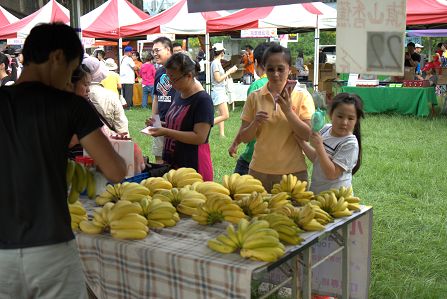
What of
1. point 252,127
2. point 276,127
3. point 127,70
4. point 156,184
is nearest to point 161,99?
point 252,127

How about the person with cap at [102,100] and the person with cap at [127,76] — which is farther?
the person with cap at [127,76]

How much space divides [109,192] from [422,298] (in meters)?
2.34

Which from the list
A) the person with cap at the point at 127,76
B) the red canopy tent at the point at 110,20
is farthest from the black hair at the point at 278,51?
the person with cap at the point at 127,76

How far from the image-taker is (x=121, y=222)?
104 inches

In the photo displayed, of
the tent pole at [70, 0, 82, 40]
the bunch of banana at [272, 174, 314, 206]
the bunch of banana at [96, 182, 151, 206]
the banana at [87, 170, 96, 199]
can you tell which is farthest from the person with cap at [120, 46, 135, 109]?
the banana at [87, 170, 96, 199]

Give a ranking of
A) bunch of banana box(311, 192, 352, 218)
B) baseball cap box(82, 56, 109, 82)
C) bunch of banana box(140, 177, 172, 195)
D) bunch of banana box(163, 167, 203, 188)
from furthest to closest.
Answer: baseball cap box(82, 56, 109, 82), bunch of banana box(163, 167, 203, 188), bunch of banana box(140, 177, 172, 195), bunch of banana box(311, 192, 352, 218)

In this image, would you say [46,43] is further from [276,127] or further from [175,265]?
[276,127]

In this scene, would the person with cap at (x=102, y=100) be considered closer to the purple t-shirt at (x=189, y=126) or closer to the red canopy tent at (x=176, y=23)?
the purple t-shirt at (x=189, y=126)

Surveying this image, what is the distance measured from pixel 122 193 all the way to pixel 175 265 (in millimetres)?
925

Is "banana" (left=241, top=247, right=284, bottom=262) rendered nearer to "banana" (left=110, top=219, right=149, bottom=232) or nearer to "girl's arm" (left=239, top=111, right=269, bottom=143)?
"banana" (left=110, top=219, right=149, bottom=232)

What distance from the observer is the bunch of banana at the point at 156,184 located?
11.0ft

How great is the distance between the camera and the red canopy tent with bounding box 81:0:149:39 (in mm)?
15672

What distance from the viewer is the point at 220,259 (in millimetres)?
2336

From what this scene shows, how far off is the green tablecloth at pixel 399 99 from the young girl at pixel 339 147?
29.9 feet
